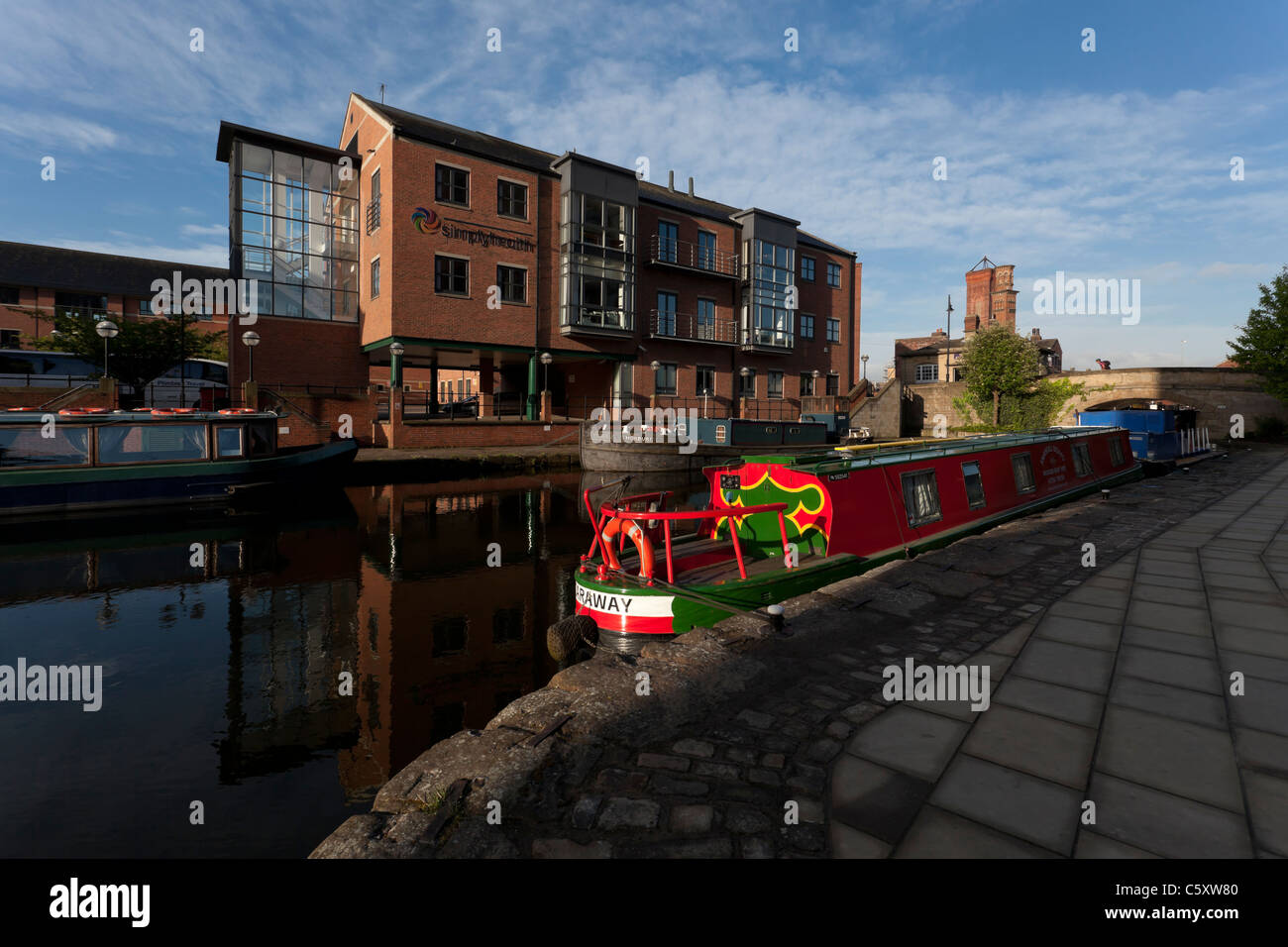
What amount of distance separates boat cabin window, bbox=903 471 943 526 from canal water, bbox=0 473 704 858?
5.51 m

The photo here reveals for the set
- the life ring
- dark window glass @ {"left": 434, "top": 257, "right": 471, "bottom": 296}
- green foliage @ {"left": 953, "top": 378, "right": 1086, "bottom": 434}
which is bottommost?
the life ring

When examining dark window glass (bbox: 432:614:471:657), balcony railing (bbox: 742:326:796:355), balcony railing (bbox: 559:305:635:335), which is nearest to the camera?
dark window glass (bbox: 432:614:471:657)

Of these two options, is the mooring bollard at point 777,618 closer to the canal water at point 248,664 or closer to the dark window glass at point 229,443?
the canal water at point 248,664

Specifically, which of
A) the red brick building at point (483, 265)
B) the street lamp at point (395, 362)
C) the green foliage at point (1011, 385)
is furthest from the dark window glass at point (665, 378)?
the green foliage at point (1011, 385)

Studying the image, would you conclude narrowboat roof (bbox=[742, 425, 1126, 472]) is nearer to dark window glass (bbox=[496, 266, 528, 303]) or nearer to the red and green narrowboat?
the red and green narrowboat

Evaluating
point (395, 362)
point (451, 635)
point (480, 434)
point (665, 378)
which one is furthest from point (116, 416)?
point (665, 378)

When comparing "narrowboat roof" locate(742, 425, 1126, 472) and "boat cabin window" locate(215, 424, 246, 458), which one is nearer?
"narrowboat roof" locate(742, 425, 1126, 472)

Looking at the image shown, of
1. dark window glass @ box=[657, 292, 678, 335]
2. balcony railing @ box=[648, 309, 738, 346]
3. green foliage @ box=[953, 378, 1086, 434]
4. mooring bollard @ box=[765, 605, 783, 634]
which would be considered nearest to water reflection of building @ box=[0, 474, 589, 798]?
mooring bollard @ box=[765, 605, 783, 634]

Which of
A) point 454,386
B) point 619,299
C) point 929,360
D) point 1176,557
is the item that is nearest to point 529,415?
point 619,299

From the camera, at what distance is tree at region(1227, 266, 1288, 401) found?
31.1 metres

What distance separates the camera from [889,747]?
369 cm

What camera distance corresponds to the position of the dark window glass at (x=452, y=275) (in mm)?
27156

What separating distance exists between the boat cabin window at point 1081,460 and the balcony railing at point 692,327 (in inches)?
855

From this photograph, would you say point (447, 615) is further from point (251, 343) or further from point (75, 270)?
point (75, 270)
